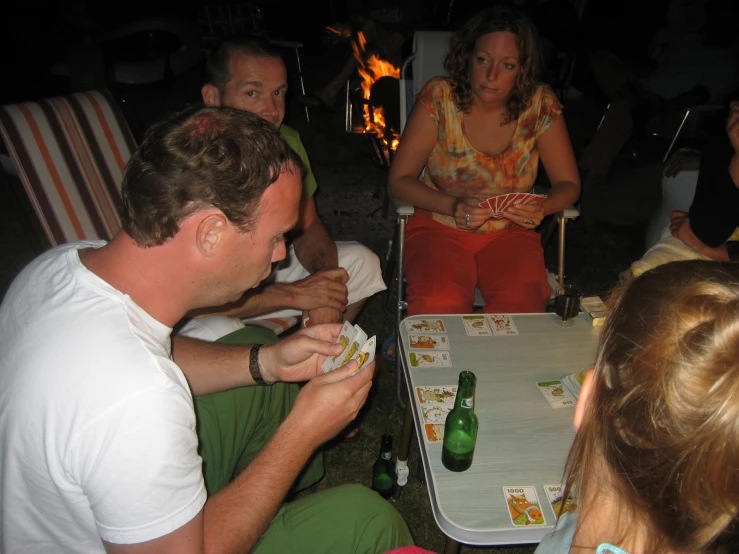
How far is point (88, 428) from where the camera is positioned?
1.01 m

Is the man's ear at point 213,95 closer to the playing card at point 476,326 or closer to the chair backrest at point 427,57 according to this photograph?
the chair backrest at point 427,57

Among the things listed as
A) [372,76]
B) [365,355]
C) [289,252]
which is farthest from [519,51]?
[372,76]

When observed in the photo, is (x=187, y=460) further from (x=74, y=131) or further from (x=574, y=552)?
(x=74, y=131)

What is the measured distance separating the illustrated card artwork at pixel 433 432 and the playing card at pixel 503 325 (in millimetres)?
613

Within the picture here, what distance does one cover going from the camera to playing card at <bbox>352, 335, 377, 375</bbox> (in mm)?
1499

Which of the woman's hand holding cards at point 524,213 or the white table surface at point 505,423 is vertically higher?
the woman's hand holding cards at point 524,213

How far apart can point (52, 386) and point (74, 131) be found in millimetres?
2013

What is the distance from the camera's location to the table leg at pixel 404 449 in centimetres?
225

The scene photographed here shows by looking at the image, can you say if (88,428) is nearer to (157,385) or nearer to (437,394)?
(157,385)

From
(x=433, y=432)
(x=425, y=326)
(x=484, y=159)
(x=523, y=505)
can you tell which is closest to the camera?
(x=523, y=505)

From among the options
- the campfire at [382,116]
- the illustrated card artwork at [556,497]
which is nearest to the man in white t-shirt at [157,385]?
the illustrated card artwork at [556,497]

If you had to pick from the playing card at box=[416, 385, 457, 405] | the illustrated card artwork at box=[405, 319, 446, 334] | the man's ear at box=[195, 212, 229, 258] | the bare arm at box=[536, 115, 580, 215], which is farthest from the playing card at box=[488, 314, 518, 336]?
the man's ear at box=[195, 212, 229, 258]

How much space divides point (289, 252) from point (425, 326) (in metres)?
0.98

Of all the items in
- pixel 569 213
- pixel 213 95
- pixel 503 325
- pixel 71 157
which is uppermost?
pixel 213 95
